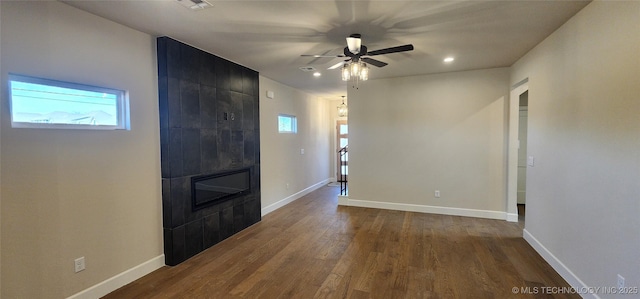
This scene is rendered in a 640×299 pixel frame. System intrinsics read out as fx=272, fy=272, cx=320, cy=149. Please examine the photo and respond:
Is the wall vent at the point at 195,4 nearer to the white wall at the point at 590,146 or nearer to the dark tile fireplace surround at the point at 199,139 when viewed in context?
the dark tile fireplace surround at the point at 199,139

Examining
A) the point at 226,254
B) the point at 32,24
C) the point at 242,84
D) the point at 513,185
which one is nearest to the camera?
the point at 32,24

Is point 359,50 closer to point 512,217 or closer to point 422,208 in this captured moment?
point 422,208

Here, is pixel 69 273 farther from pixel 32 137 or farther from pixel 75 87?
pixel 75 87

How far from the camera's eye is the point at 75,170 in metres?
2.37

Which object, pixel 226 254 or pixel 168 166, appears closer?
pixel 168 166

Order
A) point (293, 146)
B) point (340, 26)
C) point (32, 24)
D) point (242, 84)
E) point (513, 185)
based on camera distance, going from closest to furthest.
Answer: point (32, 24)
point (340, 26)
point (242, 84)
point (513, 185)
point (293, 146)

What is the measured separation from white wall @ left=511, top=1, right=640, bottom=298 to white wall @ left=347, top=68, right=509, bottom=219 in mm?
1349

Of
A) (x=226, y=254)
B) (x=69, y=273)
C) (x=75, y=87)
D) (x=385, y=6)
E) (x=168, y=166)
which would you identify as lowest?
(x=226, y=254)

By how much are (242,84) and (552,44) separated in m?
3.95

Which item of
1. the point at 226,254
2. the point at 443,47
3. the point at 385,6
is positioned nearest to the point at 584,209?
the point at 443,47

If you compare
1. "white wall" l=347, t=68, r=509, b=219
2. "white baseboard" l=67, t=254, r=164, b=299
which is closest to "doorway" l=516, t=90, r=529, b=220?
"white wall" l=347, t=68, r=509, b=219

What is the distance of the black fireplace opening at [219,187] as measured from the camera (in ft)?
11.1

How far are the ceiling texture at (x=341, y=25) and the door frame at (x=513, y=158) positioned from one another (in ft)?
2.72

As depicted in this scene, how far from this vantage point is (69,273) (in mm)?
2330
